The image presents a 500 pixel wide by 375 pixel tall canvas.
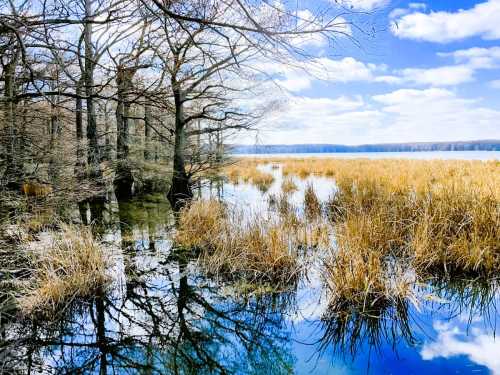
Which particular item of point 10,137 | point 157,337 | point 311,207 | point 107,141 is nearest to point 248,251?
point 157,337

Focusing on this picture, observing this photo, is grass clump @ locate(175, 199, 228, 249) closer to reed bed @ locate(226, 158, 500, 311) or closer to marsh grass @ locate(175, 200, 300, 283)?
marsh grass @ locate(175, 200, 300, 283)

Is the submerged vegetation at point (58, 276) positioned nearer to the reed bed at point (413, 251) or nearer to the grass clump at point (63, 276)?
the grass clump at point (63, 276)

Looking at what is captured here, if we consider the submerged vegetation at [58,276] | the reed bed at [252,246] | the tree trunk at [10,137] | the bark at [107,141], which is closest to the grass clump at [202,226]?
the reed bed at [252,246]

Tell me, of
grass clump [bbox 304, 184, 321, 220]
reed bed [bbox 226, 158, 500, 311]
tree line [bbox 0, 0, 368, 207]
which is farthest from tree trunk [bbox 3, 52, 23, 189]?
grass clump [bbox 304, 184, 321, 220]

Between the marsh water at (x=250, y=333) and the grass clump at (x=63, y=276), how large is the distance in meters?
0.16

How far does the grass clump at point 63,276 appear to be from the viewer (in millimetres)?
3791

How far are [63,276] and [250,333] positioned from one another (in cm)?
215

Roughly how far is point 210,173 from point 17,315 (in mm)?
13379

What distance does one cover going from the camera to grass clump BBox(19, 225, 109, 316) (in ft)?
12.4

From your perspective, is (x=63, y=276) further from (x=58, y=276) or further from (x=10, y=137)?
(x=10, y=137)

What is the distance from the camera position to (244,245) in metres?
5.23

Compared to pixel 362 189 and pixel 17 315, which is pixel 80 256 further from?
pixel 362 189

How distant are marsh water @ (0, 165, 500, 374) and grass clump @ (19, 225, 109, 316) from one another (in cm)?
16

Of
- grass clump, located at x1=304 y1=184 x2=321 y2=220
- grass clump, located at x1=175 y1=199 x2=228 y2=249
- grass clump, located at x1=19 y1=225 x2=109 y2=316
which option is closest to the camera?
grass clump, located at x1=19 y1=225 x2=109 y2=316
